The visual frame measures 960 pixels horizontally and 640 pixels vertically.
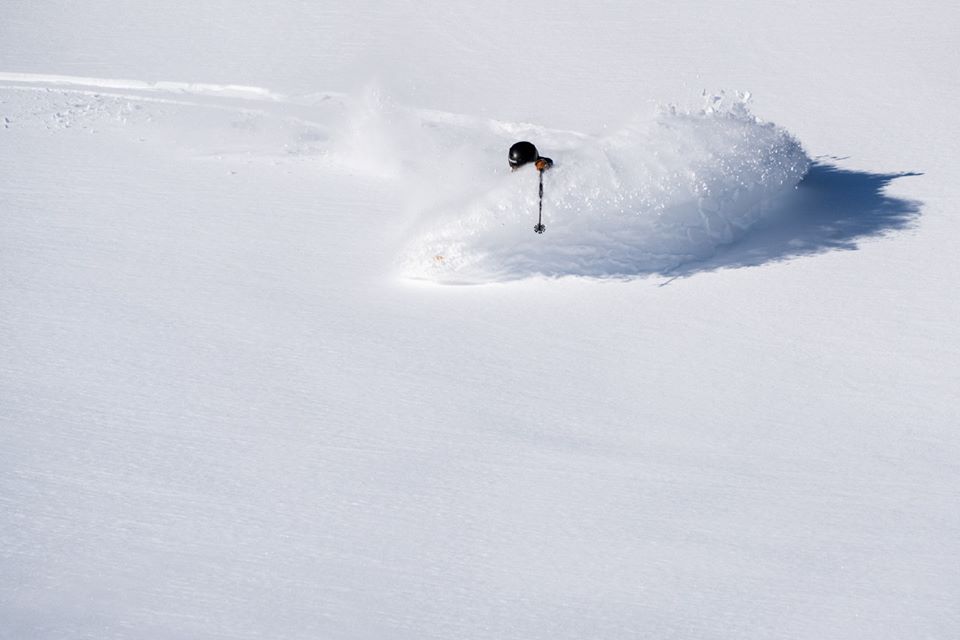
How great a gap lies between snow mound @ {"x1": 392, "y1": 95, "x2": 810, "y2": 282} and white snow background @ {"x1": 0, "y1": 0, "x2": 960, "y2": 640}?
3 centimetres

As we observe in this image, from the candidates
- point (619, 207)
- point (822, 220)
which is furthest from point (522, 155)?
point (822, 220)

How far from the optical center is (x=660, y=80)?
10758 millimetres

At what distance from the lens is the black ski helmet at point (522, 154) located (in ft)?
27.0

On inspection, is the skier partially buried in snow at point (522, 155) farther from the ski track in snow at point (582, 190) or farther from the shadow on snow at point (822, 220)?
the shadow on snow at point (822, 220)

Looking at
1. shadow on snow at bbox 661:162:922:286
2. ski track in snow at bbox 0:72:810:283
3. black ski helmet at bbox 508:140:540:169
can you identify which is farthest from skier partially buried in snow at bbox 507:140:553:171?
shadow on snow at bbox 661:162:922:286

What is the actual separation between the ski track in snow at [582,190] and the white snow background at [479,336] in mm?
28

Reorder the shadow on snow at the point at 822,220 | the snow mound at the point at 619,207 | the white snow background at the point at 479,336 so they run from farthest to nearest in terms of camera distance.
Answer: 1. the shadow on snow at the point at 822,220
2. the snow mound at the point at 619,207
3. the white snow background at the point at 479,336

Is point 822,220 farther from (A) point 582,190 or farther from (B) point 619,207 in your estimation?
(A) point 582,190

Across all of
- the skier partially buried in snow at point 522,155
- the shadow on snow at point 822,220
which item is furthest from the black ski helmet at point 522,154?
the shadow on snow at point 822,220

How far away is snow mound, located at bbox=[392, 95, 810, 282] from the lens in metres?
7.92

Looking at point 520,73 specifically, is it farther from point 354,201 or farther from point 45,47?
point 45,47

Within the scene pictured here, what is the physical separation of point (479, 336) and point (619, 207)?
5.07ft

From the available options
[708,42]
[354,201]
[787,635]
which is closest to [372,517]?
[787,635]

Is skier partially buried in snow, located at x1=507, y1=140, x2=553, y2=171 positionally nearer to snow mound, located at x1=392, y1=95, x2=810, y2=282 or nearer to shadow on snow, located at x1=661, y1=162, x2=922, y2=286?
snow mound, located at x1=392, y1=95, x2=810, y2=282
